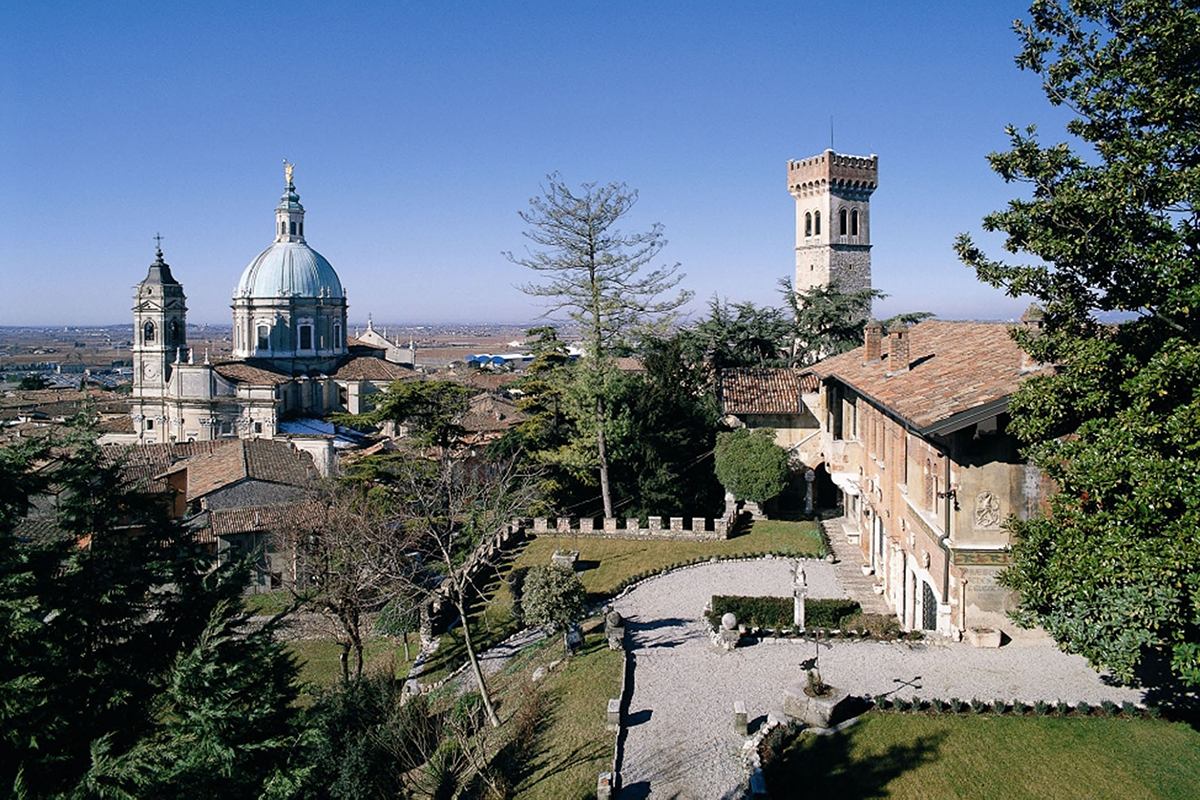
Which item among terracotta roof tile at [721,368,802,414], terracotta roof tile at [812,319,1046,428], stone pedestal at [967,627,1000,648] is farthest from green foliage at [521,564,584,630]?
terracotta roof tile at [721,368,802,414]

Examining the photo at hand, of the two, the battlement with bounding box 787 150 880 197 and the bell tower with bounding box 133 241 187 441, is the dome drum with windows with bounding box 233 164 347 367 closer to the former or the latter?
the bell tower with bounding box 133 241 187 441

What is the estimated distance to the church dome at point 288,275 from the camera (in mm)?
66062

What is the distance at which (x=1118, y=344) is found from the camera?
11.6 m

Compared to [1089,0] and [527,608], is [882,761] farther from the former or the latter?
[1089,0]

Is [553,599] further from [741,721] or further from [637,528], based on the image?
[637,528]

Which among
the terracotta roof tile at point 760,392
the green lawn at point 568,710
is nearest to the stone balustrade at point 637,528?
the terracotta roof tile at point 760,392

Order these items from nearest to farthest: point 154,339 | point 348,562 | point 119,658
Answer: point 119,658 < point 348,562 < point 154,339

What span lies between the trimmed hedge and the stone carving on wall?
4.72m

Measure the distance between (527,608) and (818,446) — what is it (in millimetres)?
17574

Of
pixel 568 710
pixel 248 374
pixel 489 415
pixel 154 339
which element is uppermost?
pixel 154 339

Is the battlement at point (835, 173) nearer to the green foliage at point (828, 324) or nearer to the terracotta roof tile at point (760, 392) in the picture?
the green foliage at point (828, 324)

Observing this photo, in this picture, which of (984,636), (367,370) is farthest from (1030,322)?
(367,370)

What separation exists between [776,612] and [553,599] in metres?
5.01

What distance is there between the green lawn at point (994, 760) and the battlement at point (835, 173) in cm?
5557
